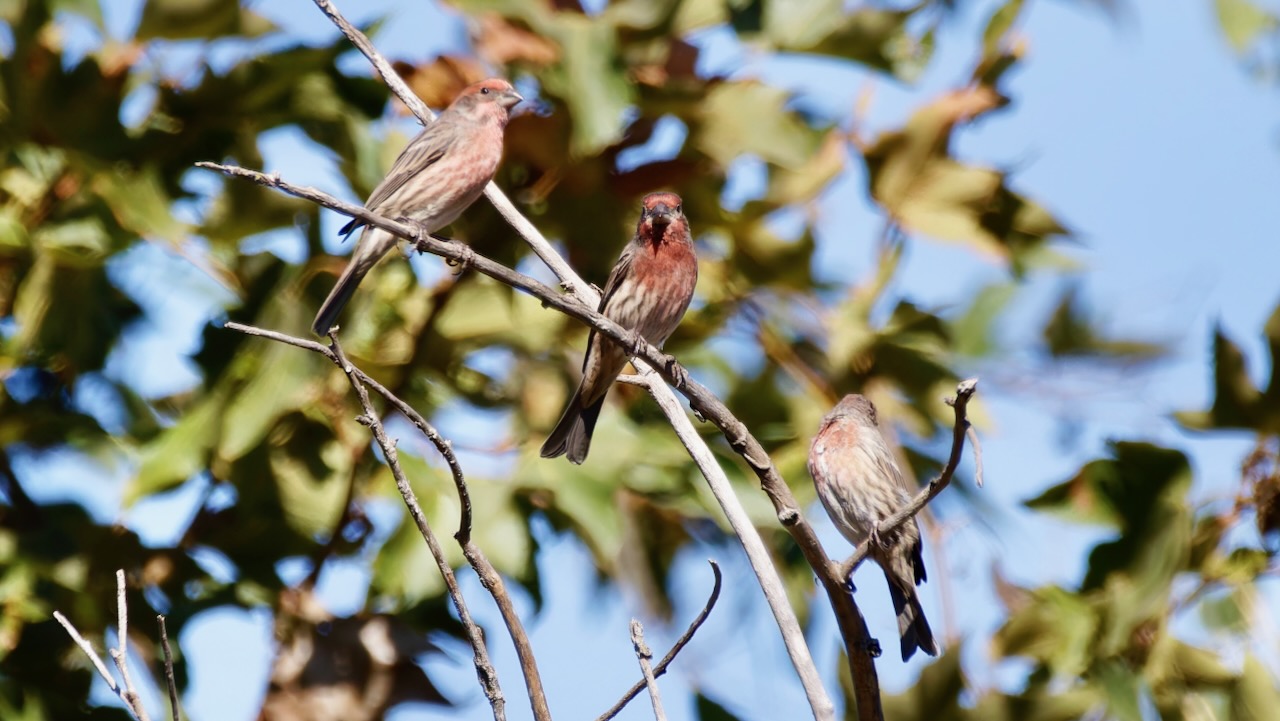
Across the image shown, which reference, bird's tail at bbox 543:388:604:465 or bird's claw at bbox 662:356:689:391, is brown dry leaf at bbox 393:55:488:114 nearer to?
bird's tail at bbox 543:388:604:465

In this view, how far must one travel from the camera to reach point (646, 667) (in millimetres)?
2555

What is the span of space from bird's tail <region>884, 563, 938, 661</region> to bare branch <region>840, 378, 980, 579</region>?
82.8 inches

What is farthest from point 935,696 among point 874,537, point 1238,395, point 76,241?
point 76,241

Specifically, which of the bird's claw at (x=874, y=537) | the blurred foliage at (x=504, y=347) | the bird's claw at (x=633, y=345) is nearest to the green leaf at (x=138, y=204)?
the blurred foliage at (x=504, y=347)

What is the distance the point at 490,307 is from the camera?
471 centimetres

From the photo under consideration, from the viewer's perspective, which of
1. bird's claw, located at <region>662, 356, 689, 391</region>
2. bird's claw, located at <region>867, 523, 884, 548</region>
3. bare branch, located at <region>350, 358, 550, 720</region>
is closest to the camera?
bare branch, located at <region>350, 358, 550, 720</region>

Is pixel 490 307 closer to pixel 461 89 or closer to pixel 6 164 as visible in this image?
pixel 461 89

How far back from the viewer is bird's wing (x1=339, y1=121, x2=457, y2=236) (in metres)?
4.84

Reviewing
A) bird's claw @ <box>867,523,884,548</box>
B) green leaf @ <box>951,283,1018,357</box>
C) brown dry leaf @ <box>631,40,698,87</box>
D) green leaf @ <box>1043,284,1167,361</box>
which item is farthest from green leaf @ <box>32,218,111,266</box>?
green leaf @ <box>1043,284,1167,361</box>

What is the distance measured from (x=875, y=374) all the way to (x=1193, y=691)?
1452 millimetres

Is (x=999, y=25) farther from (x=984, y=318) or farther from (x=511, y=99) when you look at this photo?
(x=511, y=99)

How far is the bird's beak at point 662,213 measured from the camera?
4.68 m

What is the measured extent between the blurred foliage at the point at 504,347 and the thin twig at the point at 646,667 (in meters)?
1.69

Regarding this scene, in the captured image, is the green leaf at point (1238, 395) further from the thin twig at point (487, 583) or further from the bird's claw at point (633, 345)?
the thin twig at point (487, 583)
